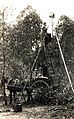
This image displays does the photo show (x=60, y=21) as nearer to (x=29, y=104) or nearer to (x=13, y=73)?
(x=13, y=73)

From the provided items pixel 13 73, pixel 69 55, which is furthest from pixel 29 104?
pixel 69 55

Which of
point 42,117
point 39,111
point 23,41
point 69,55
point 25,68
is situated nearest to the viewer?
point 42,117

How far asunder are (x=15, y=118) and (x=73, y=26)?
24113mm

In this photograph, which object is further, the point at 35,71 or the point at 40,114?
the point at 35,71

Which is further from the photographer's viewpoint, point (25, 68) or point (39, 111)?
→ point (25, 68)

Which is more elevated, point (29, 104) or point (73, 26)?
point (73, 26)

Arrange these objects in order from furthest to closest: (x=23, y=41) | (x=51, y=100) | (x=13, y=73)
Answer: (x=23, y=41), (x=13, y=73), (x=51, y=100)

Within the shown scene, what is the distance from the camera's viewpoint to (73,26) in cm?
3459

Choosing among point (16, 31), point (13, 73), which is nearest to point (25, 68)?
point (13, 73)

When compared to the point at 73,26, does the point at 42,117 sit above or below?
below

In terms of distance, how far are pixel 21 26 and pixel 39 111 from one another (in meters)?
18.5

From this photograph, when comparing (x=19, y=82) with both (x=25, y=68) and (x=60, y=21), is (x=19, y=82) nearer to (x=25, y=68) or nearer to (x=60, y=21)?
(x=25, y=68)

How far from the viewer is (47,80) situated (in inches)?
673

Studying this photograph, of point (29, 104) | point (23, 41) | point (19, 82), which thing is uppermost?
point (23, 41)
